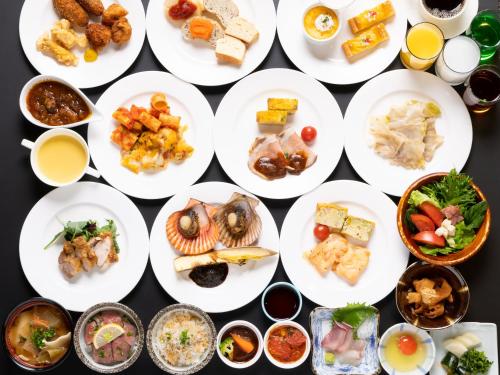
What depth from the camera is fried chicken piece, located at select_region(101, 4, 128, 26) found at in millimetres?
3709

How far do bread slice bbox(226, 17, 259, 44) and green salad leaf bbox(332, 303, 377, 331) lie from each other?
1.70m

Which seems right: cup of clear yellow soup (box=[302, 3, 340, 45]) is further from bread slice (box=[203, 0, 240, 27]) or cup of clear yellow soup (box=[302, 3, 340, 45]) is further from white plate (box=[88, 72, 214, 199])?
white plate (box=[88, 72, 214, 199])

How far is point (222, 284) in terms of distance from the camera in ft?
12.0

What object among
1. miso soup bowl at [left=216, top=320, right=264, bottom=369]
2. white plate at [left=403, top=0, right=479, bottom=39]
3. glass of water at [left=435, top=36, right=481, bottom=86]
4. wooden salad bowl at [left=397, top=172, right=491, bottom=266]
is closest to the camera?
wooden salad bowl at [left=397, top=172, right=491, bottom=266]

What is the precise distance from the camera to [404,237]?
3443 mm

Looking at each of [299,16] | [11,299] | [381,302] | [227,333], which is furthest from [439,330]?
[11,299]

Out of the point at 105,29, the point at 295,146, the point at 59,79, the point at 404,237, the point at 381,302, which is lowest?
the point at 381,302

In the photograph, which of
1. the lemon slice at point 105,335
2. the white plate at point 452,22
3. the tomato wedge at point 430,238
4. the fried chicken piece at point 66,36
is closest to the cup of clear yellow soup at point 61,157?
the fried chicken piece at point 66,36

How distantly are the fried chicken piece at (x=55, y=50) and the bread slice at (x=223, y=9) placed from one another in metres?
0.90

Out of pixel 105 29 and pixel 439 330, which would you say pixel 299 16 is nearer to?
pixel 105 29

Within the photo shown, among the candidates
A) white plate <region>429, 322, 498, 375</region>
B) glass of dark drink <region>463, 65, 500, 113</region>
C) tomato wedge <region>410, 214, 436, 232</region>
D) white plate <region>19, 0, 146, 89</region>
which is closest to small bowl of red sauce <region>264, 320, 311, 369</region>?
white plate <region>429, 322, 498, 375</region>

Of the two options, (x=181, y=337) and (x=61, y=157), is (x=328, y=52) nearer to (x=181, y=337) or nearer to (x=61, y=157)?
(x=61, y=157)

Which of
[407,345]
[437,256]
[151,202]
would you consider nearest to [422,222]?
[437,256]

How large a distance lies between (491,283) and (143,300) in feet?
7.03
